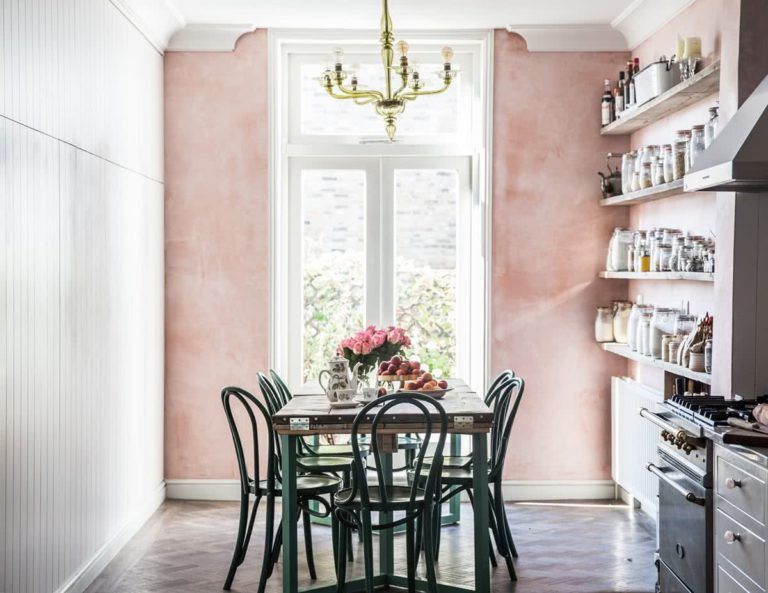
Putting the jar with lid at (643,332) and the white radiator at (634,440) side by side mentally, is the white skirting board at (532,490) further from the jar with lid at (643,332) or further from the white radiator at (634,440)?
the jar with lid at (643,332)

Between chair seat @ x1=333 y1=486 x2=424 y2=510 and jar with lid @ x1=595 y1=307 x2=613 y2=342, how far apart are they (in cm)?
211

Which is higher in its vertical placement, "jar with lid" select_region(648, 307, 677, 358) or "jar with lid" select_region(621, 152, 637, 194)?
"jar with lid" select_region(621, 152, 637, 194)

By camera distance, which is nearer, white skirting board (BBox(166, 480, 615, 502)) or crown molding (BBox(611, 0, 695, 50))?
crown molding (BBox(611, 0, 695, 50))

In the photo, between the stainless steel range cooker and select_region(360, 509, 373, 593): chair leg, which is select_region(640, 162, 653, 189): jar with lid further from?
select_region(360, 509, 373, 593): chair leg

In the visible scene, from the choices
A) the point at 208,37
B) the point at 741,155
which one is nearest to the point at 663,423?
the point at 741,155

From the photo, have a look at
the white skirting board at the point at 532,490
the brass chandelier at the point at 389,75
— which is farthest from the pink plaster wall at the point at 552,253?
the brass chandelier at the point at 389,75

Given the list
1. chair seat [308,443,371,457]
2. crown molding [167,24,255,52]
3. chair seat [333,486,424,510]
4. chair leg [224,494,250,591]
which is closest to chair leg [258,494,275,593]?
chair leg [224,494,250,591]

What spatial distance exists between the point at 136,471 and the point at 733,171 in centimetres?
347

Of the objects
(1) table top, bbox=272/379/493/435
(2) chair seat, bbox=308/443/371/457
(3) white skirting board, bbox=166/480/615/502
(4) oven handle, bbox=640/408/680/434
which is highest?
(4) oven handle, bbox=640/408/680/434

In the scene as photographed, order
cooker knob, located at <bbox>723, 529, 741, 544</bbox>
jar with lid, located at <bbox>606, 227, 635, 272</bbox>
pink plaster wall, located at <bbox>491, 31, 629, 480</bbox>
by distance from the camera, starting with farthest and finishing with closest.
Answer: pink plaster wall, located at <bbox>491, 31, 629, 480</bbox> < jar with lid, located at <bbox>606, 227, 635, 272</bbox> < cooker knob, located at <bbox>723, 529, 741, 544</bbox>

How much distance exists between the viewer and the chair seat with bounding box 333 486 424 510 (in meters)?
3.65

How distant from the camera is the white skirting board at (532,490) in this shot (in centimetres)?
574

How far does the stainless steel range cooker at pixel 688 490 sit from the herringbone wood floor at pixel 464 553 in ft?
2.35

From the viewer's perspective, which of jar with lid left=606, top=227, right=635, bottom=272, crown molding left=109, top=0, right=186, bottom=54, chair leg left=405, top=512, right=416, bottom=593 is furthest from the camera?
jar with lid left=606, top=227, right=635, bottom=272
